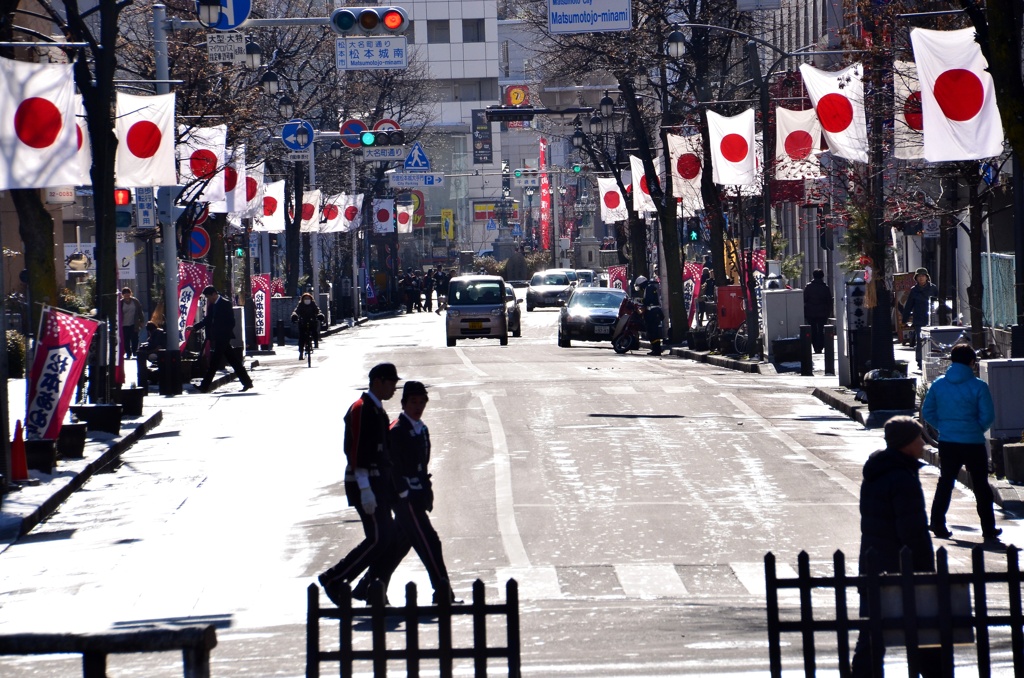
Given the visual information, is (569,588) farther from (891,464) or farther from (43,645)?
(43,645)

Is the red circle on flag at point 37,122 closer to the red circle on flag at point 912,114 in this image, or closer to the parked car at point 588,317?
the red circle on flag at point 912,114

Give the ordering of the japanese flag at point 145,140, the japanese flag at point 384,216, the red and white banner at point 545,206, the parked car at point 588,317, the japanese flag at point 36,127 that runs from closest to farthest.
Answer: the japanese flag at point 36,127
the japanese flag at point 145,140
the parked car at point 588,317
the japanese flag at point 384,216
the red and white banner at point 545,206

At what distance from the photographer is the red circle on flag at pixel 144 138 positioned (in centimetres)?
2541

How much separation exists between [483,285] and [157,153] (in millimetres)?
21675

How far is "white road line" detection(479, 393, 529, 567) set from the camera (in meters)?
12.9

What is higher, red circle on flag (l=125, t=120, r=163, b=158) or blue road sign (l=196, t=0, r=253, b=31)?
blue road sign (l=196, t=0, r=253, b=31)

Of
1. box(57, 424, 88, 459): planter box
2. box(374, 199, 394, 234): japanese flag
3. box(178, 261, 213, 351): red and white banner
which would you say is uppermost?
box(374, 199, 394, 234): japanese flag

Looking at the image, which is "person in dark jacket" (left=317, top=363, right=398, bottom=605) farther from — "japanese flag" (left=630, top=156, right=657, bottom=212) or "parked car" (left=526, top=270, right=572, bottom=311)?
"parked car" (left=526, top=270, right=572, bottom=311)

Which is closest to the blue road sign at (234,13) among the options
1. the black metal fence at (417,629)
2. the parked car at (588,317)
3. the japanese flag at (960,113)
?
the japanese flag at (960,113)

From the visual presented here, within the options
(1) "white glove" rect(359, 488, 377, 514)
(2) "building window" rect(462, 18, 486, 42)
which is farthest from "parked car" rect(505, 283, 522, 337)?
(2) "building window" rect(462, 18, 486, 42)

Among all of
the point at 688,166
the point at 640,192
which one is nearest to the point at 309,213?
the point at 640,192

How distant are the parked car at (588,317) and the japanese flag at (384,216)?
36.1 meters

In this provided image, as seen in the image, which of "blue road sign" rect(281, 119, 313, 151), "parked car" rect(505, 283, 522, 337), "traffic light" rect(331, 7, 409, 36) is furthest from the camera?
"parked car" rect(505, 283, 522, 337)

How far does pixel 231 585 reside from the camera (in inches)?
465
